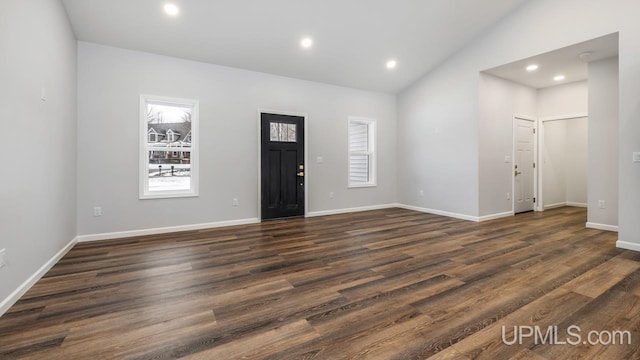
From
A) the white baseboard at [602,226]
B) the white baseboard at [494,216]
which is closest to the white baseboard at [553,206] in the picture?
the white baseboard at [494,216]

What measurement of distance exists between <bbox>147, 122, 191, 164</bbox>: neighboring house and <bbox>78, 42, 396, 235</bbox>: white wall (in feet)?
0.83

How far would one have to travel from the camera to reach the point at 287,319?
1.95 meters

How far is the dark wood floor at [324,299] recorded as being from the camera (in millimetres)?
1643

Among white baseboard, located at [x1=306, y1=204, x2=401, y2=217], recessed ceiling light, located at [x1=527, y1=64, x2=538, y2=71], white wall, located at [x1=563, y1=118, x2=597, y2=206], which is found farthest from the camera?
white wall, located at [x1=563, y1=118, x2=597, y2=206]

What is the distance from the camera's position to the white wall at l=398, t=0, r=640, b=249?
11.4ft

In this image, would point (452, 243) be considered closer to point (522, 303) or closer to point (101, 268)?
point (522, 303)

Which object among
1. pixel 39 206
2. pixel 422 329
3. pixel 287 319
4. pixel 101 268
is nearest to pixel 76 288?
pixel 101 268

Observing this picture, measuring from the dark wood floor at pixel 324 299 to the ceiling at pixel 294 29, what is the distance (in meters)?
2.91

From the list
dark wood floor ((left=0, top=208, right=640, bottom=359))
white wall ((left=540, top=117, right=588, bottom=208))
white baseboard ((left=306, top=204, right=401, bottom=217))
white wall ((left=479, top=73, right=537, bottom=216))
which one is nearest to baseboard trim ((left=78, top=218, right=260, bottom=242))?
dark wood floor ((left=0, top=208, right=640, bottom=359))

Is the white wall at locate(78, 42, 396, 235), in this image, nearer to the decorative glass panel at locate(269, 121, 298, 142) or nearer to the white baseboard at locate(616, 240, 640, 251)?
the decorative glass panel at locate(269, 121, 298, 142)

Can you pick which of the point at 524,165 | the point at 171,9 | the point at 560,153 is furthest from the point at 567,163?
the point at 171,9

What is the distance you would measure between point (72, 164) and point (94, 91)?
109 centimetres

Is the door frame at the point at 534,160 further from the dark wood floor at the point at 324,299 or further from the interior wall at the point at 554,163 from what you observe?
the dark wood floor at the point at 324,299

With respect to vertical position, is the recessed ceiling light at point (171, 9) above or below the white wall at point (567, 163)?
above
